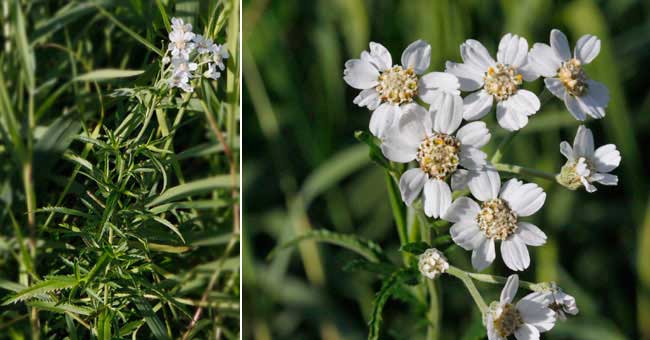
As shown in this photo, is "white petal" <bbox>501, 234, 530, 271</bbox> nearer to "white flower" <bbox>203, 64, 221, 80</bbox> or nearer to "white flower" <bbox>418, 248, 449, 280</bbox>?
"white flower" <bbox>418, 248, 449, 280</bbox>

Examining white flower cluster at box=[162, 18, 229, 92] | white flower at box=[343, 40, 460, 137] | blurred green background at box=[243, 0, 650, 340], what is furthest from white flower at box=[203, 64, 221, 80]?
blurred green background at box=[243, 0, 650, 340]

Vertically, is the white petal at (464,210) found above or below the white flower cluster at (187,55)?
below

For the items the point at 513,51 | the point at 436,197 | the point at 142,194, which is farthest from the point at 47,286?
the point at 513,51

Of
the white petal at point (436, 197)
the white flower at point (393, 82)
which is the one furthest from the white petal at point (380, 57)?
the white petal at point (436, 197)

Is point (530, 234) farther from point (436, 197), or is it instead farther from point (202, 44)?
point (202, 44)

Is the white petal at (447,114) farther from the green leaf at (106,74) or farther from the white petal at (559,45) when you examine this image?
the green leaf at (106,74)

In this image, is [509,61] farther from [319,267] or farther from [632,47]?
[632,47]
